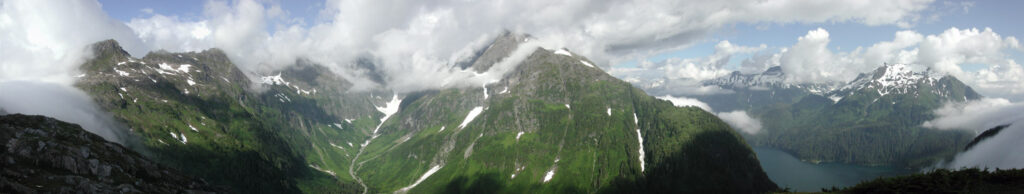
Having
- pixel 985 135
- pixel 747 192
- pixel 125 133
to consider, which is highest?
pixel 125 133

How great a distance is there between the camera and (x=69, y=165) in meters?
71.4

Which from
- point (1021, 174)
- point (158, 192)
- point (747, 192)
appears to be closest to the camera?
point (1021, 174)

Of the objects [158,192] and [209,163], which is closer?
[158,192]

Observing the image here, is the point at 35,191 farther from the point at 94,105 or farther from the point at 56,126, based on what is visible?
the point at 94,105

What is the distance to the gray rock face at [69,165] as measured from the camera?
62094 mm

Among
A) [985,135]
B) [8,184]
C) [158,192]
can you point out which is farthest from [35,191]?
[985,135]

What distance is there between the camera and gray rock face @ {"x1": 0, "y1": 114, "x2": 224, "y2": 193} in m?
62.1

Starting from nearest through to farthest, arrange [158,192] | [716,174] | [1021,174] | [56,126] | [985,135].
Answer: [1021,174] → [158,192] → [56,126] → [985,135] → [716,174]

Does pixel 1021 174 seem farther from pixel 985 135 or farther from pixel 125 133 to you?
pixel 125 133

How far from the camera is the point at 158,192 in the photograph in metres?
73.8

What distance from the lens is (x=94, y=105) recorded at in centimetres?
19425

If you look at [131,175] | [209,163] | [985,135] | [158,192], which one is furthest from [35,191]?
[985,135]

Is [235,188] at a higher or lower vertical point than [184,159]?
lower

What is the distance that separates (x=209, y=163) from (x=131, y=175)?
138 metres
